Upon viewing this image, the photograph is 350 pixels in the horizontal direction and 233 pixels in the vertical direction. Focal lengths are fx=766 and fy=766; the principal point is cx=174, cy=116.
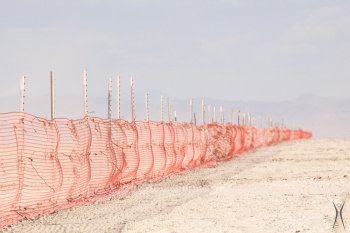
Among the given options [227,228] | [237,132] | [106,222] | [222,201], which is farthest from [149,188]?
[237,132]

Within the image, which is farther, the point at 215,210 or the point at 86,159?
the point at 86,159

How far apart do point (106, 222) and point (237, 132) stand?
37422mm

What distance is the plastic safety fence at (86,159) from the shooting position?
581 inches

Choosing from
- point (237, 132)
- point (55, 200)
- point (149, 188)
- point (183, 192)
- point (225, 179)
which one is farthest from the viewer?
point (237, 132)

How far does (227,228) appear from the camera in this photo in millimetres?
11656

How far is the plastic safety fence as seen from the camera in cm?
1477

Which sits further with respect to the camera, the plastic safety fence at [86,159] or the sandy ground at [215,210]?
the plastic safety fence at [86,159]

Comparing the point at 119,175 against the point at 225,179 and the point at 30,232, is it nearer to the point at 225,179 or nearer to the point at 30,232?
the point at 225,179

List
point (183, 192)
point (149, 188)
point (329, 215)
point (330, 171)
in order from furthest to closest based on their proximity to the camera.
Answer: point (330, 171) → point (149, 188) → point (183, 192) → point (329, 215)

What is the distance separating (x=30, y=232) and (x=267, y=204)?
15.9ft

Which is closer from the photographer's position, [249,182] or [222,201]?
[222,201]

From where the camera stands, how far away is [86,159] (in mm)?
18266

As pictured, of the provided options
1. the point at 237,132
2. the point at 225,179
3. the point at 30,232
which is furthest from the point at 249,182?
the point at 237,132

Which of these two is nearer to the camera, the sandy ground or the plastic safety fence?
the sandy ground
